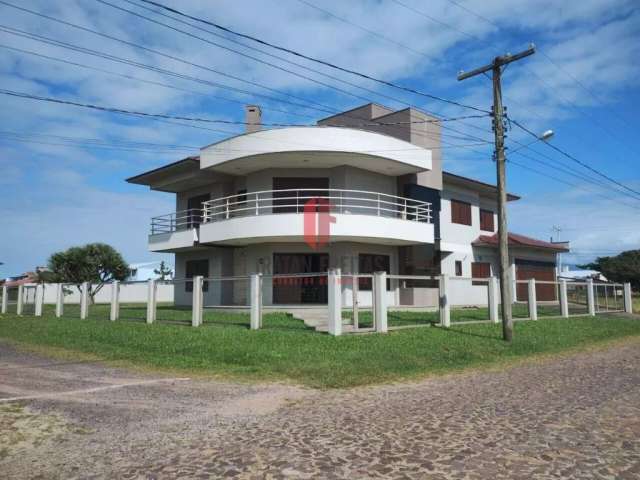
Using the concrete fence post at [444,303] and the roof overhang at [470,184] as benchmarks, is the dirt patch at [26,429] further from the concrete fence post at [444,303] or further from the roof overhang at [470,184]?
the roof overhang at [470,184]

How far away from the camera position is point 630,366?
11219mm

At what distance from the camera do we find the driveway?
470cm

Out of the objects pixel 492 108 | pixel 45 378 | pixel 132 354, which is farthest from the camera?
pixel 492 108

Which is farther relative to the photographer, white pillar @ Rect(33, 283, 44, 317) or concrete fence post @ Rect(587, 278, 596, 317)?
white pillar @ Rect(33, 283, 44, 317)

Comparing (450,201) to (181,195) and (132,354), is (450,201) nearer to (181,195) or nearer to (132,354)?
(181,195)

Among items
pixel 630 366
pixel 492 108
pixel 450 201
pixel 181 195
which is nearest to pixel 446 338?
pixel 630 366

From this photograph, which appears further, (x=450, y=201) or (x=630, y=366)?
(x=450, y=201)

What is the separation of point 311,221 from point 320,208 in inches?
73.6

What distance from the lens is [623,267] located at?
62.7 meters

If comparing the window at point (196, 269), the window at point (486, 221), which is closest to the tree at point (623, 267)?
the window at point (486, 221)

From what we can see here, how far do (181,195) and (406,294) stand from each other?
13.1 metres

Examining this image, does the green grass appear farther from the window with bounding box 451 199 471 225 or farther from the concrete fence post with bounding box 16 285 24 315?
the window with bounding box 451 199 471 225

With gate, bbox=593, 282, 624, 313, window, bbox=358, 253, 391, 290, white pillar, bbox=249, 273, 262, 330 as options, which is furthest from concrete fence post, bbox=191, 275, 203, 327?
gate, bbox=593, 282, 624, 313

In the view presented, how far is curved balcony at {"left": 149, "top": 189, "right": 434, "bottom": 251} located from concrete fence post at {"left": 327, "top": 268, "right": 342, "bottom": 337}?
740 cm
